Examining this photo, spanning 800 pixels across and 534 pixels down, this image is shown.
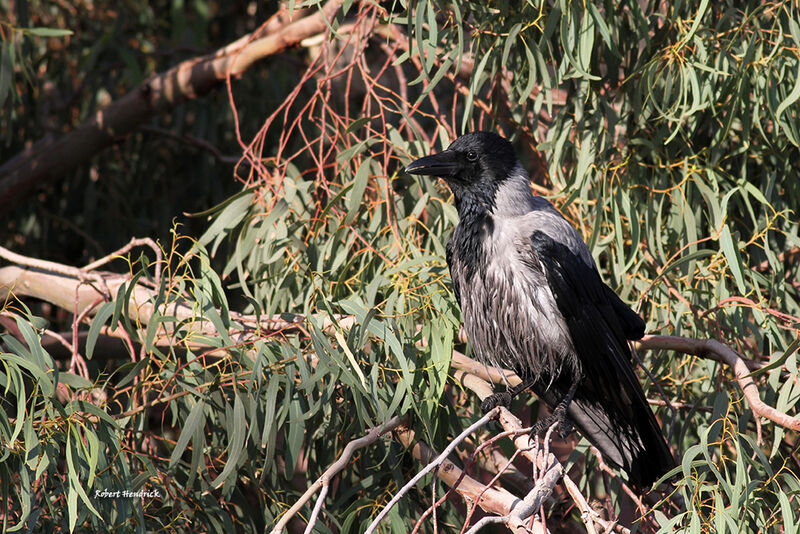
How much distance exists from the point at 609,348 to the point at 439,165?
72 cm

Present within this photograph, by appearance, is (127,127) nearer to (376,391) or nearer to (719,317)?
(376,391)

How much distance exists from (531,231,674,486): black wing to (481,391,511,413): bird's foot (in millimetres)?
264

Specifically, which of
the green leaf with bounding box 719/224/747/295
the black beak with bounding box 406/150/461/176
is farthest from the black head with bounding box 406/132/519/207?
the green leaf with bounding box 719/224/747/295

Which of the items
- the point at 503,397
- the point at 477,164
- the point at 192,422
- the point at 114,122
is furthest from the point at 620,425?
the point at 114,122

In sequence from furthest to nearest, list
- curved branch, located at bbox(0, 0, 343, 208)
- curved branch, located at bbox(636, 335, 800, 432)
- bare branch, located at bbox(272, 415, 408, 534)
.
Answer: curved branch, located at bbox(0, 0, 343, 208) < curved branch, located at bbox(636, 335, 800, 432) < bare branch, located at bbox(272, 415, 408, 534)

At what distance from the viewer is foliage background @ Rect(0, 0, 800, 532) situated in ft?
7.69

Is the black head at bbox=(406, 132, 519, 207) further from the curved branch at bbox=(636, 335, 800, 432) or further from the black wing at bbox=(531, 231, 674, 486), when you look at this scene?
the curved branch at bbox=(636, 335, 800, 432)

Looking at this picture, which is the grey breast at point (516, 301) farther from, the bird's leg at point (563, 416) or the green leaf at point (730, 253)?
the green leaf at point (730, 253)

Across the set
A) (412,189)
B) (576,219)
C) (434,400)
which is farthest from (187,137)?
(434,400)

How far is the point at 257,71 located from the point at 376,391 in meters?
2.74

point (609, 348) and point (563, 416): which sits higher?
point (609, 348)

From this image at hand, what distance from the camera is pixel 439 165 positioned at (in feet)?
9.14

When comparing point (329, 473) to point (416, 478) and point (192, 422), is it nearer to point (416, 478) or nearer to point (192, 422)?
point (416, 478)

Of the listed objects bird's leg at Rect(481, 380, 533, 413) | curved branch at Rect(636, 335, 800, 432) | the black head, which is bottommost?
bird's leg at Rect(481, 380, 533, 413)
